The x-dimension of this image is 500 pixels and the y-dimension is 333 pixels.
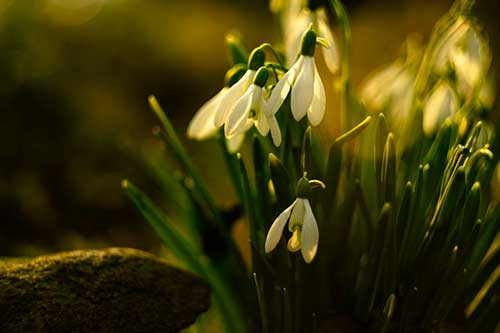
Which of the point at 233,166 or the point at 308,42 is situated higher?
the point at 308,42

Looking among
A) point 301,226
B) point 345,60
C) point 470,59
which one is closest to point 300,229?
point 301,226

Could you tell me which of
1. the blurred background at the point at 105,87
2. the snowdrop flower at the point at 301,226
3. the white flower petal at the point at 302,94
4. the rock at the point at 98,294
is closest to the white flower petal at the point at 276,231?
the snowdrop flower at the point at 301,226

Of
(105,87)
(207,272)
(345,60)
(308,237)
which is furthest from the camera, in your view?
(105,87)

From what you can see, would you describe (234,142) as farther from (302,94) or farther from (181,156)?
(302,94)

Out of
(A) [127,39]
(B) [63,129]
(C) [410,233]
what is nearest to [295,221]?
(C) [410,233]

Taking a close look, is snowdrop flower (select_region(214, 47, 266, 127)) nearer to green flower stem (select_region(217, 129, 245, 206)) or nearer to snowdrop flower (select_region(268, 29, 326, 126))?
snowdrop flower (select_region(268, 29, 326, 126))

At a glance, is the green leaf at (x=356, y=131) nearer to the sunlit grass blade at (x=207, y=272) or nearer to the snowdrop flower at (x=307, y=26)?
the snowdrop flower at (x=307, y=26)

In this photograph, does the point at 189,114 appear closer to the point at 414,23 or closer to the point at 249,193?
the point at 414,23
